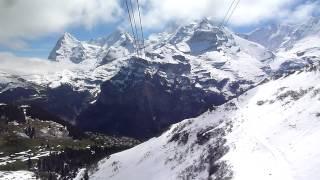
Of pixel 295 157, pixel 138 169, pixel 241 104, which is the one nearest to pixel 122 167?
pixel 138 169

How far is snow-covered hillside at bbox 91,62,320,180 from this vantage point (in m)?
81.6

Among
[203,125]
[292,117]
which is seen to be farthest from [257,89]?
[292,117]

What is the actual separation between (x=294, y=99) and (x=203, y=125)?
42882mm

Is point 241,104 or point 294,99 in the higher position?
point 241,104

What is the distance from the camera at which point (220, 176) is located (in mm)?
91188

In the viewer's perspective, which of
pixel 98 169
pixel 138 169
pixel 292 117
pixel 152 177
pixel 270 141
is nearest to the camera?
pixel 270 141

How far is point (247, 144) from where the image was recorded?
105812mm

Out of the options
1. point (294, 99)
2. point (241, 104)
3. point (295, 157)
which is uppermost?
point (241, 104)

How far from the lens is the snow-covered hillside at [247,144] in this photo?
81.6 metres

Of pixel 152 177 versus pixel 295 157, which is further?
pixel 152 177

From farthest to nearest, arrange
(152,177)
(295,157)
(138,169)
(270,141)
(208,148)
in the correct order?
(138,169) < (152,177) < (208,148) < (270,141) < (295,157)

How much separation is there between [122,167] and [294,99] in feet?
235

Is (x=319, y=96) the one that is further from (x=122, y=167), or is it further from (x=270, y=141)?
(x=122, y=167)

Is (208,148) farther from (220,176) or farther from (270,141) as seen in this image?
(220,176)
